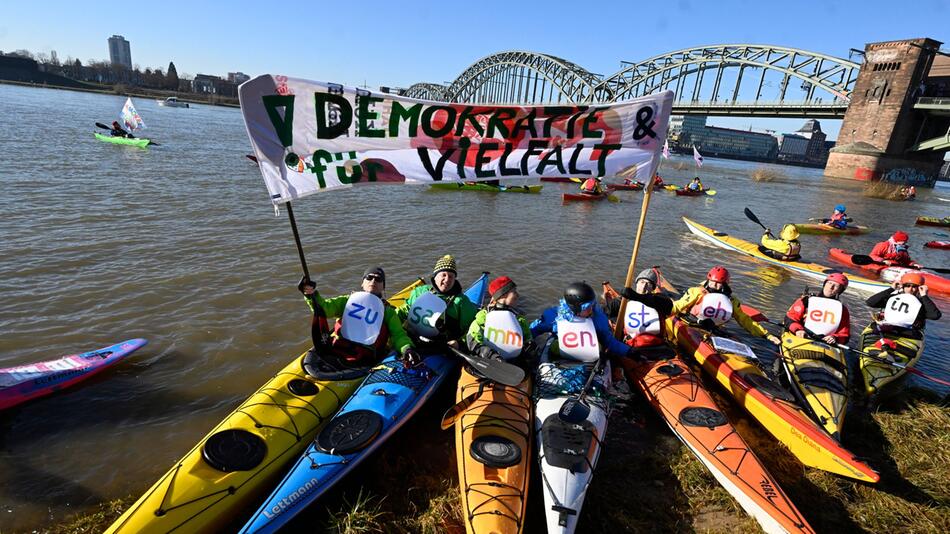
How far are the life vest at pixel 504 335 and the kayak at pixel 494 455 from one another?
41 cm

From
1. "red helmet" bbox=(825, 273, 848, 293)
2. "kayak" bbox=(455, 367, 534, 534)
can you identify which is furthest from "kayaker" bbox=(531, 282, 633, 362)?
"red helmet" bbox=(825, 273, 848, 293)

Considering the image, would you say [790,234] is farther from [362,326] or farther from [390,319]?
[362,326]

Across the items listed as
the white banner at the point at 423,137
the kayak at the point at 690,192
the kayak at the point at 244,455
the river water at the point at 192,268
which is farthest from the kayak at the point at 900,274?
the kayak at the point at 690,192

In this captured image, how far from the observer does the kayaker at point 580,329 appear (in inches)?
213

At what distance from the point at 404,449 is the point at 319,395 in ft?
3.64

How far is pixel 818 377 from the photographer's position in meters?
5.73

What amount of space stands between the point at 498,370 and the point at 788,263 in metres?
12.3

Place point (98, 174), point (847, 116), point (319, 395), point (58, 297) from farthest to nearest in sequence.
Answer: point (847, 116) → point (98, 174) → point (58, 297) → point (319, 395)

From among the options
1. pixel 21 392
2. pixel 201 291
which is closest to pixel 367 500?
pixel 21 392

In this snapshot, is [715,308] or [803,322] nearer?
[715,308]

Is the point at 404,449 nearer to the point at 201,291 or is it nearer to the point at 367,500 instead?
the point at 367,500

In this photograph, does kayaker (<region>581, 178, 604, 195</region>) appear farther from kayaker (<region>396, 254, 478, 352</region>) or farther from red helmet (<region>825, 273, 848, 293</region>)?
kayaker (<region>396, 254, 478, 352</region>)

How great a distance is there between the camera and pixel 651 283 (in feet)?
21.7

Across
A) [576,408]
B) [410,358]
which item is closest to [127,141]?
[410,358]
